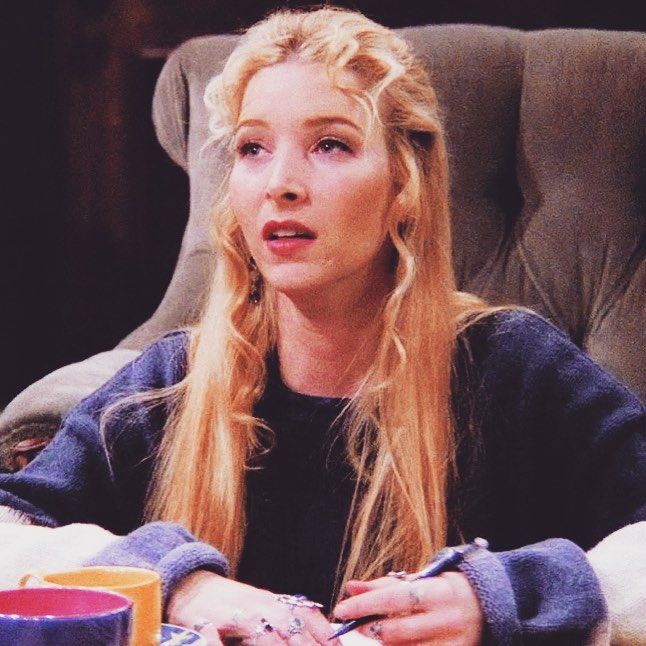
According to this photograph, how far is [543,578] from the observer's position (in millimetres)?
993

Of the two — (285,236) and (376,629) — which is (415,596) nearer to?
(376,629)

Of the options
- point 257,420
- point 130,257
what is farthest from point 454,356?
point 130,257

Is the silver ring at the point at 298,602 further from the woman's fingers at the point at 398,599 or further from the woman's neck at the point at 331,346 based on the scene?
the woman's neck at the point at 331,346

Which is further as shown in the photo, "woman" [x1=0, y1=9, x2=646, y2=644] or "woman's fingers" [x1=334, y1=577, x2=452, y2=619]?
"woman" [x1=0, y1=9, x2=646, y2=644]

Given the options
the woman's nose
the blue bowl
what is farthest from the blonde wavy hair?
the blue bowl

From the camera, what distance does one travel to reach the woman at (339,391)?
1.29m

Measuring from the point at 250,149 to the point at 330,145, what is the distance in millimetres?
92

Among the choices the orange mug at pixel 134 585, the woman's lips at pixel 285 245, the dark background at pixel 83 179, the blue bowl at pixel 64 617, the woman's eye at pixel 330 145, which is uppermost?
the woman's eye at pixel 330 145

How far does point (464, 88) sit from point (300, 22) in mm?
573

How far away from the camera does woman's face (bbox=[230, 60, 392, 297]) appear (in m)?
1.26

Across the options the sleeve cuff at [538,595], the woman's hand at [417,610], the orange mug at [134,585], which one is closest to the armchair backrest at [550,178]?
the sleeve cuff at [538,595]

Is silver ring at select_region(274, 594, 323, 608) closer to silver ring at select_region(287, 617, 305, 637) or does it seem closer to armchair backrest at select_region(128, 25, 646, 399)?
silver ring at select_region(287, 617, 305, 637)

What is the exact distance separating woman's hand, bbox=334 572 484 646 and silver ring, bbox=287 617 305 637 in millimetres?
28

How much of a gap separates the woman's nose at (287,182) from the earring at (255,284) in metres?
0.21
